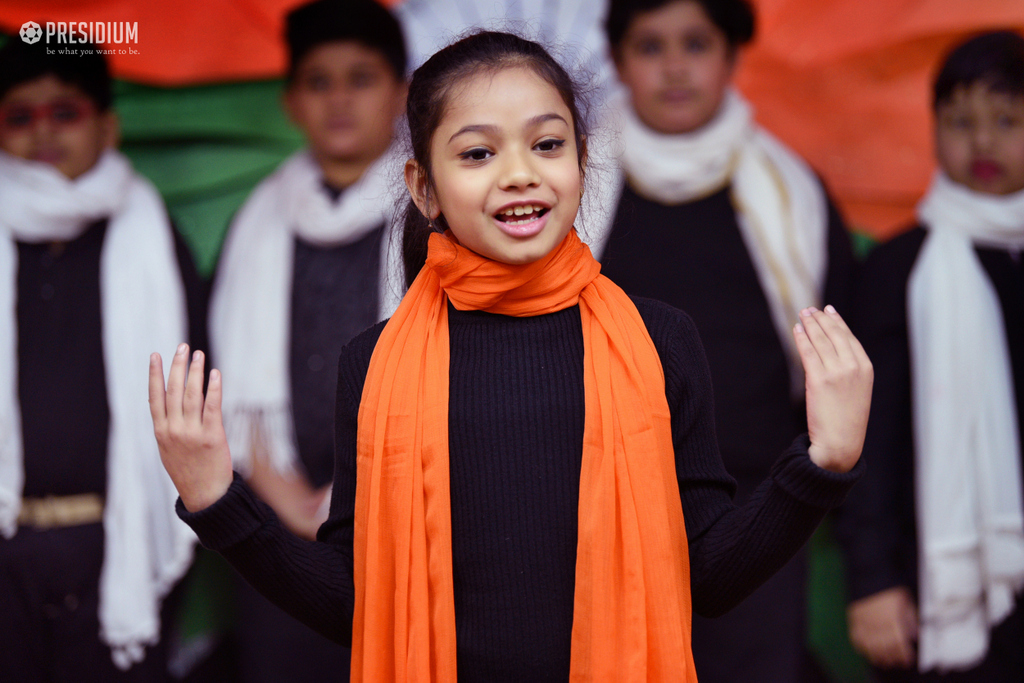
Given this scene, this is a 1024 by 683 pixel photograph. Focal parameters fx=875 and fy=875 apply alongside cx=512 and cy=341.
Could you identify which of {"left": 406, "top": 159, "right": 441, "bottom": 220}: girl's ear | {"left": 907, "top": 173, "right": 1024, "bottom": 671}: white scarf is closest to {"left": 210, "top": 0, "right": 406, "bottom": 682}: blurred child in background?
{"left": 406, "top": 159, "right": 441, "bottom": 220}: girl's ear

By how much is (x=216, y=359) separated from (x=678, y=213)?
5.13ft

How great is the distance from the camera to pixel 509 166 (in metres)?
1.30

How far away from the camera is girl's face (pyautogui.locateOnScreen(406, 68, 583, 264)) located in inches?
51.8

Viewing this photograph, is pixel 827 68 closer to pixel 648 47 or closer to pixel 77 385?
pixel 648 47

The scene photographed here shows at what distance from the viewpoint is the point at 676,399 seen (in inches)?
54.6

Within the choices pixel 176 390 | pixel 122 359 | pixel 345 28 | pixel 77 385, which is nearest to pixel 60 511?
pixel 77 385

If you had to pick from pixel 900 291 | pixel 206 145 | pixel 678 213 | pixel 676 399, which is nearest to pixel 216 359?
pixel 206 145

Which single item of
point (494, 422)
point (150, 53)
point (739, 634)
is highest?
point (150, 53)

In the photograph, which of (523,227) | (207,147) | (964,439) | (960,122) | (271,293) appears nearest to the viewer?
(523,227)

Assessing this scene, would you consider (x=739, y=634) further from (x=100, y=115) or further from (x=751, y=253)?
(x=100, y=115)

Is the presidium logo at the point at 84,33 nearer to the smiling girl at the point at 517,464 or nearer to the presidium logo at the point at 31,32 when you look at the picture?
the presidium logo at the point at 31,32

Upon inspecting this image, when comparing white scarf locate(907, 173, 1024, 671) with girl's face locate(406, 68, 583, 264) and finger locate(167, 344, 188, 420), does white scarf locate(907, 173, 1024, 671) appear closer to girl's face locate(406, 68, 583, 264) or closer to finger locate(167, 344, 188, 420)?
girl's face locate(406, 68, 583, 264)

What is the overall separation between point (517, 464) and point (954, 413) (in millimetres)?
1756

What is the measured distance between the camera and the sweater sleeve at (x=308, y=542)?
1.28 metres
